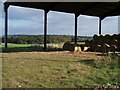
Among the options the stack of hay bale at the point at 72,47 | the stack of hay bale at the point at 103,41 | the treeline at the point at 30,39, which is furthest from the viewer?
the treeline at the point at 30,39

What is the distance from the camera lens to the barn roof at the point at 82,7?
27.3 m

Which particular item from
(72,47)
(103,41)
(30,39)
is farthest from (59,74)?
(30,39)

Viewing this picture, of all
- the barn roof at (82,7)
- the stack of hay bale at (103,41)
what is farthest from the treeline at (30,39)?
the stack of hay bale at (103,41)

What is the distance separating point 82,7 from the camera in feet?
98.6

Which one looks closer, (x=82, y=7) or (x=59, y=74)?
(x=59, y=74)

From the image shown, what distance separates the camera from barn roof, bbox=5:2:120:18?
27328 millimetres

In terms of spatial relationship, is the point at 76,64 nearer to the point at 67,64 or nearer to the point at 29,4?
the point at 67,64

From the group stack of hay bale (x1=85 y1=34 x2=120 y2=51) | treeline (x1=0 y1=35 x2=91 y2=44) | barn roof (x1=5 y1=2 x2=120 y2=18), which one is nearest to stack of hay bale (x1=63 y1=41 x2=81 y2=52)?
stack of hay bale (x1=85 y1=34 x2=120 y2=51)

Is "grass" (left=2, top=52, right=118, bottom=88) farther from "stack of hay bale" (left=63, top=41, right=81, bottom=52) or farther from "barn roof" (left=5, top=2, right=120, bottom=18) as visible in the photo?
"barn roof" (left=5, top=2, right=120, bottom=18)

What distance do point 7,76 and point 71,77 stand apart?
2.41 meters

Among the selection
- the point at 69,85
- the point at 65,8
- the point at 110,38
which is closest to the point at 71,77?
the point at 69,85

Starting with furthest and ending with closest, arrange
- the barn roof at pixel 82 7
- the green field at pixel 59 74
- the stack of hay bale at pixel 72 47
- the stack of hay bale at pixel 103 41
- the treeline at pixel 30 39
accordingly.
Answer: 1. the treeline at pixel 30 39
2. the barn roof at pixel 82 7
3. the stack of hay bale at pixel 103 41
4. the stack of hay bale at pixel 72 47
5. the green field at pixel 59 74

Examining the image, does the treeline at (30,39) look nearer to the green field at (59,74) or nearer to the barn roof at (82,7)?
the barn roof at (82,7)

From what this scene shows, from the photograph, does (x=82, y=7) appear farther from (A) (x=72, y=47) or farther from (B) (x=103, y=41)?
(A) (x=72, y=47)
